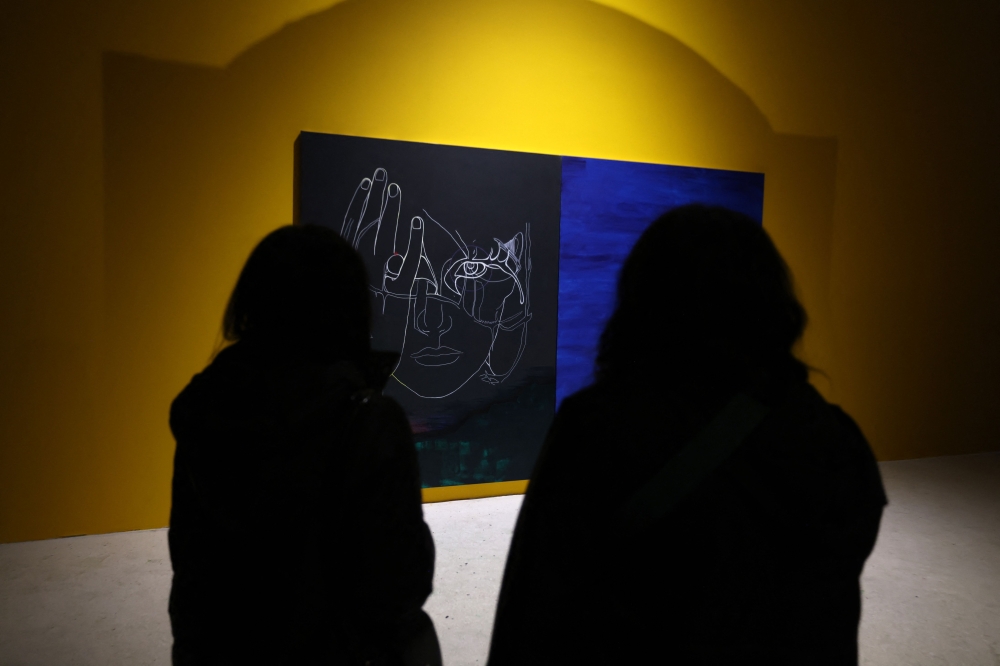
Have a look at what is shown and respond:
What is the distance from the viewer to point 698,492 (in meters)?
0.84

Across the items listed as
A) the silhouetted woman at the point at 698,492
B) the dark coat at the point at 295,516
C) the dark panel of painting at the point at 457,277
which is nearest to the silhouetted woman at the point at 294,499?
the dark coat at the point at 295,516

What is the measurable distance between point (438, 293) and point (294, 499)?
255 cm

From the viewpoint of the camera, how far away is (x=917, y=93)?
4.64 metres

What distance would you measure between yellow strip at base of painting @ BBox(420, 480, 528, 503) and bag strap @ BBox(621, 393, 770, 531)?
285 centimetres

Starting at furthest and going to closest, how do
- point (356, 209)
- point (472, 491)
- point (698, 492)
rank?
1. point (472, 491)
2. point (356, 209)
3. point (698, 492)

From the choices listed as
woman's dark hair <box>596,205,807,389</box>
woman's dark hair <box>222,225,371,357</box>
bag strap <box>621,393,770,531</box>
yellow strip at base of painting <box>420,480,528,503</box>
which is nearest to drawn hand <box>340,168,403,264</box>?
yellow strip at base of painting <box>420,480,528,503</box>

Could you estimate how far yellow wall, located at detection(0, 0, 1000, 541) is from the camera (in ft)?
9.82

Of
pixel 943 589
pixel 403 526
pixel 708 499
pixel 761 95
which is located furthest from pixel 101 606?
pixel 761 95

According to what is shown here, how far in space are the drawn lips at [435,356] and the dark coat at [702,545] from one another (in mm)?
2634

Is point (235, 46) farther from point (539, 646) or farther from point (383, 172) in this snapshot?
point (539, 646)

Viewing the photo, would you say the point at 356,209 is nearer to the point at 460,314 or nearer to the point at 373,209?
the point at 373,209

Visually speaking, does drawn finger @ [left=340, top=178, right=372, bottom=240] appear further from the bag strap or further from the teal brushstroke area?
the bag strap

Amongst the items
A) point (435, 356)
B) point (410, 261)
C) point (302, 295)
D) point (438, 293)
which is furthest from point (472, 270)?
point (302, 295)

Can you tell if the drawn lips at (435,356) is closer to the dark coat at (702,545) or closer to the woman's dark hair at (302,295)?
the woman's dark hair at (302,295)
